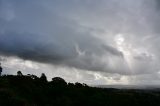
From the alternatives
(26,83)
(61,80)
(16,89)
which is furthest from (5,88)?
(61,80)

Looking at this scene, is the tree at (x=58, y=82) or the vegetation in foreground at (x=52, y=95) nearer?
Result: the vegetation in foreground at (x=52, y=95)

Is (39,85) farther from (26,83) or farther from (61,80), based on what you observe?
(61,80)

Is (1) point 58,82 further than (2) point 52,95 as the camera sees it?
Yes

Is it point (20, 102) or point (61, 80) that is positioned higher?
point (61, 80)

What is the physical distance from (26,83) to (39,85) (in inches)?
204

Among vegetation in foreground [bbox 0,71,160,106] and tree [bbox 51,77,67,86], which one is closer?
vegetation in foreground [bbox 0,71,160,106]

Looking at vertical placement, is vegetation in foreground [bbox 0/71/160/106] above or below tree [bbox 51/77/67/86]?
below

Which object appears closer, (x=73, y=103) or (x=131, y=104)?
(x=73, y=103)

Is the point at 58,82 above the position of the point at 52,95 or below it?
above

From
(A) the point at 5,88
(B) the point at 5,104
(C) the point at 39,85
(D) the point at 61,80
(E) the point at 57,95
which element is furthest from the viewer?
(D) the point at 61,80

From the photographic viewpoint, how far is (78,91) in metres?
75.7

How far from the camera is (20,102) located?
183 feet

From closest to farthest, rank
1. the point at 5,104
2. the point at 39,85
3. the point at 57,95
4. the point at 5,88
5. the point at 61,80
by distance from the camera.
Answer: the point at 5,104 < the point at 5,88 < the point at 57,95 < the point at 39,85 < the point at 61,80

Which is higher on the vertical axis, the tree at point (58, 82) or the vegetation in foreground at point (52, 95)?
the tree at point (58, 82)
